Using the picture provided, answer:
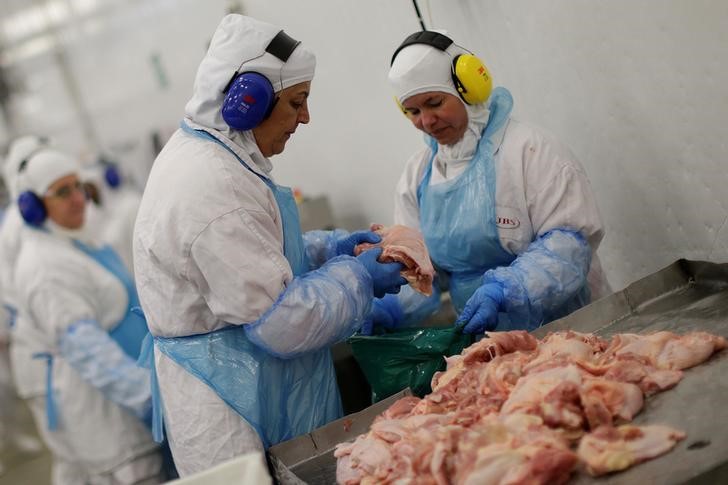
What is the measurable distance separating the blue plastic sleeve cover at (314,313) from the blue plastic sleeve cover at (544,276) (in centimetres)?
49

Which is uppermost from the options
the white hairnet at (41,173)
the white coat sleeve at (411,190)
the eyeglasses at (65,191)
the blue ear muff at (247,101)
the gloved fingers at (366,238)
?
the white hairnet at (41,173)

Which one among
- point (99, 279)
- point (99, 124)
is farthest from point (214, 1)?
point (99, 124)

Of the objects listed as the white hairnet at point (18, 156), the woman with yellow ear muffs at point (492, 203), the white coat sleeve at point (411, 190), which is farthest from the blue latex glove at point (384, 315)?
the white hairnet at point (18, 156)

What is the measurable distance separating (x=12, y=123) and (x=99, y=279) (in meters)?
8.25

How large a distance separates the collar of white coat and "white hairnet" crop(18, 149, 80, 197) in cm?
254

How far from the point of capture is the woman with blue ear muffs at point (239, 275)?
103 inches

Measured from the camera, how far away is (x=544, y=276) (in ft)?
9.49

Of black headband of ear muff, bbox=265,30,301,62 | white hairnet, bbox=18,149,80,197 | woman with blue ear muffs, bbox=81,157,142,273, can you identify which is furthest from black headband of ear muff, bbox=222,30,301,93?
woman with blue ear muffs, bbox=81,157,142,273

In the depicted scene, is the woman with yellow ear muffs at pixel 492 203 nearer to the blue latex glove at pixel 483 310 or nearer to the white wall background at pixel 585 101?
the blue latex glove at pixel 483 310

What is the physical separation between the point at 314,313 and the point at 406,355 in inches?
19.6

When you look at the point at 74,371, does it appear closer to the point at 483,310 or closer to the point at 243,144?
the point at 243,144

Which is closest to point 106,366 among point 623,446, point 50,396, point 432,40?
point 50,396

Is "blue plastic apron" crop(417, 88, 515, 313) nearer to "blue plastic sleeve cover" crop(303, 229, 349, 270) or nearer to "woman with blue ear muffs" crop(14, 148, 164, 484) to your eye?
"blue plastic sleeve cover" crop(303, 229, 349, 270)

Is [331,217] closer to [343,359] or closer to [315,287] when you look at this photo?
[343,359]
